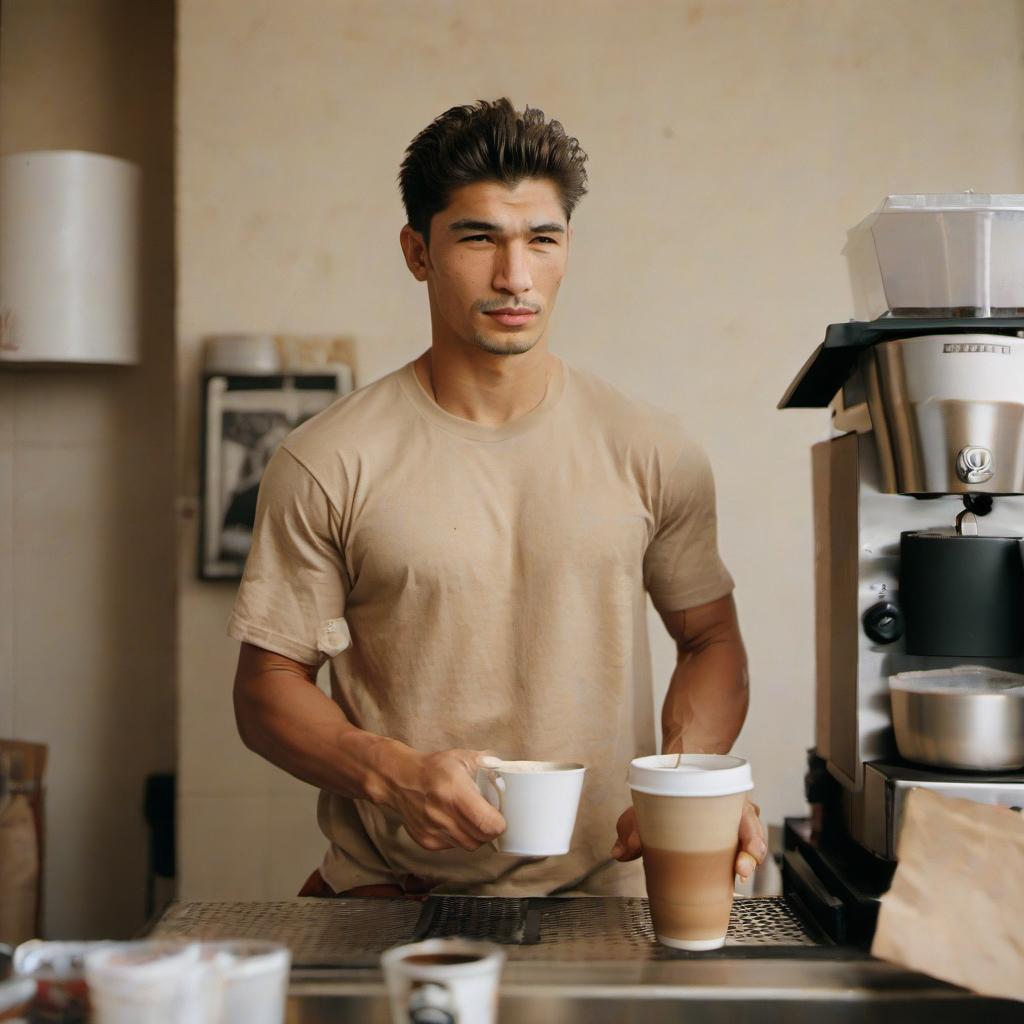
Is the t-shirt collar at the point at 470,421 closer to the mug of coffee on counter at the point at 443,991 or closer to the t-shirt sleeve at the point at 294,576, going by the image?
the t-shirt sleeve at the point at 294,576

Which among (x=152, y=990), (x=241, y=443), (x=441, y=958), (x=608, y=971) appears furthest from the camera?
(x=241, y=443)

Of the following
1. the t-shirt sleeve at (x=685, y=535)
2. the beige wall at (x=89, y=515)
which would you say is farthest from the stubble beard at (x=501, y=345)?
the beige wall at (x=89, y=515)

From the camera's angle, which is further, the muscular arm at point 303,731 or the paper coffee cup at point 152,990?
the muscular arm at point 303,731

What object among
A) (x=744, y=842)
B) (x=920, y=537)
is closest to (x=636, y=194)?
(x=920, y=537)

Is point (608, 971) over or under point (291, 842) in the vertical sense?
over

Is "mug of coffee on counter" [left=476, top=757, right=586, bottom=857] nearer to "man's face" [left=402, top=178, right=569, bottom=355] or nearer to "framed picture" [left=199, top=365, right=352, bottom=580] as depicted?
"man's face" [left=402, top=178, right=569, bottom=355]

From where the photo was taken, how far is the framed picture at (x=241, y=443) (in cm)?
252

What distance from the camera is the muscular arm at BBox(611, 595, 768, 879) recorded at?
147cm

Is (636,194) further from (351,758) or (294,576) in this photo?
(351,758)

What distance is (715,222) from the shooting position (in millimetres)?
2541

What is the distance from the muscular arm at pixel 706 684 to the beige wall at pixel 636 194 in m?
0.99

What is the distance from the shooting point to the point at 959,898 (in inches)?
39.6

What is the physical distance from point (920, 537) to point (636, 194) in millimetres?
1446

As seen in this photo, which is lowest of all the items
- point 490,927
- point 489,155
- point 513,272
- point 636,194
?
point 490,927
